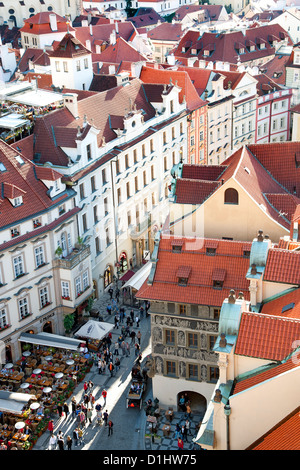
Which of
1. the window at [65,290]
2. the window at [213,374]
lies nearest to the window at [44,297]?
the window at [65,290]

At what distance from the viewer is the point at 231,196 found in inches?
2019

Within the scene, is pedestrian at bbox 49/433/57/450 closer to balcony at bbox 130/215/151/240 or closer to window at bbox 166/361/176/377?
window at bbox 166/361/176/377

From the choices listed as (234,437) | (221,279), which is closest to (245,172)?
(221,279)

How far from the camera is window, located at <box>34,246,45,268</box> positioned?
5806cm

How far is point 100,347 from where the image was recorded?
59938 millimetres

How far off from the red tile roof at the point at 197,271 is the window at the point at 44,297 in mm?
13247

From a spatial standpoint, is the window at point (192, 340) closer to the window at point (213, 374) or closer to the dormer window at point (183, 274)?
the window at point (213, 374)

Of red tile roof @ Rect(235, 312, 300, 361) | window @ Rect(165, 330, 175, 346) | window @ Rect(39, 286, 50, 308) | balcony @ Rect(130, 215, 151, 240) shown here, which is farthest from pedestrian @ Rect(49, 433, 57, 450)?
balcony @ Rect(130, 215, 151, 240)

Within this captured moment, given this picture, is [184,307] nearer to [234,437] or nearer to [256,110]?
[234,437]

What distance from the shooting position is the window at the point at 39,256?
5806 cm

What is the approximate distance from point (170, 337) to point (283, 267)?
504 inches

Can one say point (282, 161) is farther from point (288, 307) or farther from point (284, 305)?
point (288, 307)

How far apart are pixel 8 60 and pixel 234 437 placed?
334 feet

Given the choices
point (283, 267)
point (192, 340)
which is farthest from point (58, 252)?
point (283, 267)
